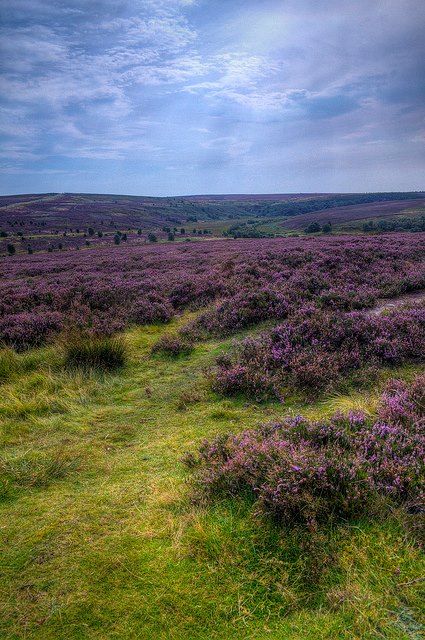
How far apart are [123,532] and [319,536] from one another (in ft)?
6.18

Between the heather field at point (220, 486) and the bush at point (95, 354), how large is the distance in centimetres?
3

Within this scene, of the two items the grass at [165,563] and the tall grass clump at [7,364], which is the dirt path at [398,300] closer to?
the grass at [165,563]

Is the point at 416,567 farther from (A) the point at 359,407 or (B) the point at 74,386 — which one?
(B) the point at 74,386

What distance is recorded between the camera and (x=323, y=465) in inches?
142

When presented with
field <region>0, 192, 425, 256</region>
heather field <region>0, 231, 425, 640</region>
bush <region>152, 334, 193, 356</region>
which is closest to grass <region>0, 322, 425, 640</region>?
heather field <region>0, 231, 425, 640</region>

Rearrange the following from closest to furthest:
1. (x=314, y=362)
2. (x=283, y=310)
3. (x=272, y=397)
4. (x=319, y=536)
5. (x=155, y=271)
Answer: (x=319, y=536), (x=272, y=397), (x=314, y=362), (x=283, y=310), (x=155, y=271)

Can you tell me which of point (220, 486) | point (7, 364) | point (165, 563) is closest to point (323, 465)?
point (220, 486)

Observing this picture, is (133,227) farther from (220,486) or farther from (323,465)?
(323,465)

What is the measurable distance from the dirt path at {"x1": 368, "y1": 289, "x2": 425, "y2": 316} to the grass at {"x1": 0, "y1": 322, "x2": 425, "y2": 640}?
6.10 metres

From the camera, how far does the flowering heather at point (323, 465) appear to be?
3.37 m

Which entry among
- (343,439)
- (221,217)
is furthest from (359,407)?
(221,217)

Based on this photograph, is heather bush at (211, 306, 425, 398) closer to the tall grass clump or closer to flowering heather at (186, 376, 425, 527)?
flowering heather at (186, 376, 425, 527)

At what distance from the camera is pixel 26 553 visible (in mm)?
3281

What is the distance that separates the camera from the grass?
8.62ft
